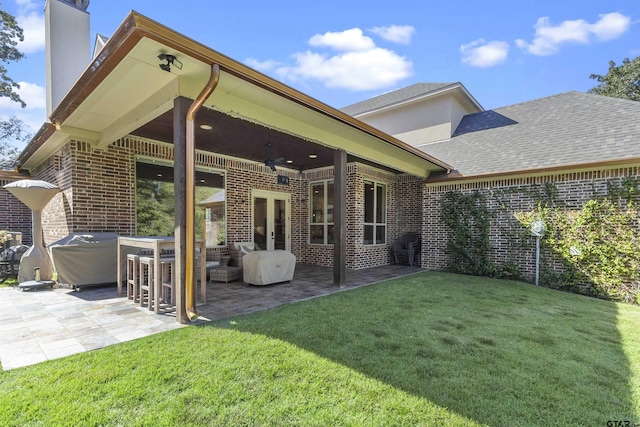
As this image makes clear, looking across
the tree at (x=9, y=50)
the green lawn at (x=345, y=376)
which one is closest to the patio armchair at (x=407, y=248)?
the green lawn at (x=345, y=376)

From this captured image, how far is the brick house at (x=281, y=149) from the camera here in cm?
361

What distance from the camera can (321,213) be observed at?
9.28 m

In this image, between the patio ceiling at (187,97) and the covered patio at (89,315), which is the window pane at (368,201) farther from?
the covered patio at (89,315)

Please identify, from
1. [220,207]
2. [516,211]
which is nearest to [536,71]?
[516,211]

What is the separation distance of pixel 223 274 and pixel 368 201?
4.98m

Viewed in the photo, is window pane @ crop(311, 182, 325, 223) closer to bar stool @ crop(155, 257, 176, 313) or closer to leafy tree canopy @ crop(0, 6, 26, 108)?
bar stool @ crop(155, 257, 176, 313)

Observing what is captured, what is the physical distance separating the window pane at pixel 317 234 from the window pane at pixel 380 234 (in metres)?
1.79

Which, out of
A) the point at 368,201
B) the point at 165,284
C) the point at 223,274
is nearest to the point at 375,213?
the point at 368,201

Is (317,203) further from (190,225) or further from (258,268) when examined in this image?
(190,225)

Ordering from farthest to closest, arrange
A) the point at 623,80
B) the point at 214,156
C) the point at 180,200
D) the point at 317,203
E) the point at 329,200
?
the point at 623,80
the point at 317,203
the point at 329,200
the point at 214,156
the point at 180,200

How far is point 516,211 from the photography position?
7262mm

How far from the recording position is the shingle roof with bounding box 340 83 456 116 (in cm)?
1191

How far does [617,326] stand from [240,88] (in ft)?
19.7

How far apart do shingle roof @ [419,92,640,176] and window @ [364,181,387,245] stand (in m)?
2.29
